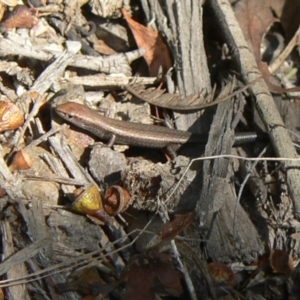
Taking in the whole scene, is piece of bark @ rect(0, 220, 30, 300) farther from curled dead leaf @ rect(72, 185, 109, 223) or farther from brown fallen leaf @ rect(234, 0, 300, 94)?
brown fallen leaf @ rect(234, 0, 300, 94)

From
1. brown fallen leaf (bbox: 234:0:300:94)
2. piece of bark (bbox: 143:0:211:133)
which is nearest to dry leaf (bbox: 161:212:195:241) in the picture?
piece of bark (bbox: 143:0:211:133)

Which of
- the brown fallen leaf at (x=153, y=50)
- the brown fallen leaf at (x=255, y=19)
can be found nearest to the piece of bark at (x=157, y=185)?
the brown fallen leaf at (x=153, y=50)

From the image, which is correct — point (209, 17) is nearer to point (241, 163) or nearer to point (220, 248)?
point (241, 163)

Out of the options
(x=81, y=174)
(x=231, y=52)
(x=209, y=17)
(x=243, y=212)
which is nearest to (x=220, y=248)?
(x=243, y=212)

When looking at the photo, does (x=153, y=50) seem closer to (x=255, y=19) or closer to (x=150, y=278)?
(x=255, y=19)

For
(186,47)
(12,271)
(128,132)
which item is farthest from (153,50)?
(12,271)

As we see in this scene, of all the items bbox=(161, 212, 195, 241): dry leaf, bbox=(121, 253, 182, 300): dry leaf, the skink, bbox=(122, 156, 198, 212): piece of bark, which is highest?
the skink
